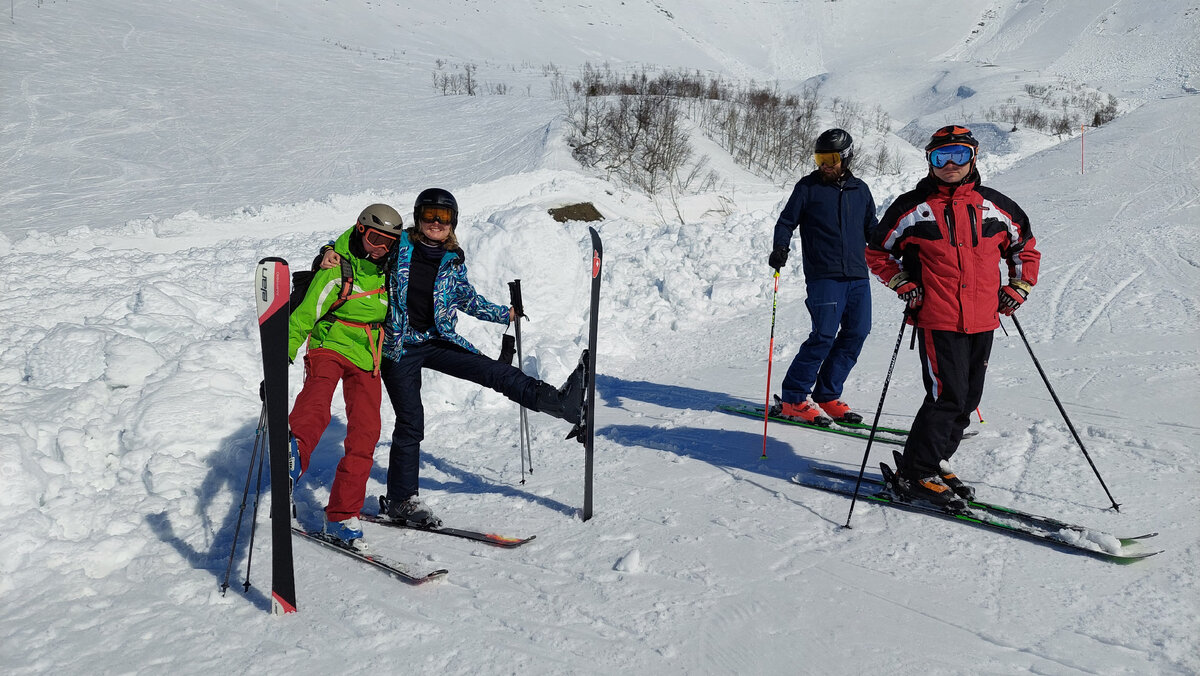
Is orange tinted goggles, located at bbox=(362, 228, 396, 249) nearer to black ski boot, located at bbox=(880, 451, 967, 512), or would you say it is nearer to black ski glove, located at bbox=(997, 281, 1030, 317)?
black ski boot, located at bbox=(880, 451, 967, 512)

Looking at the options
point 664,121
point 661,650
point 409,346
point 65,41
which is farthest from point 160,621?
point 65,41

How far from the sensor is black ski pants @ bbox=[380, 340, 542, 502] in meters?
4.36

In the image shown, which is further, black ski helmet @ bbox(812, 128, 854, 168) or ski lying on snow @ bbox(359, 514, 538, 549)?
black ski helmet @ bbox(812, 128, 854, 168)

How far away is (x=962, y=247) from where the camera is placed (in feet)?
12.7

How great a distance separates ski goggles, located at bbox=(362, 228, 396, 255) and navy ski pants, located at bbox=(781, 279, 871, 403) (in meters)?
3.18

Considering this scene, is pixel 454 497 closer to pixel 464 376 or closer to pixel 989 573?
pixel 464 376

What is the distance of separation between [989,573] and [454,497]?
3.09 meters

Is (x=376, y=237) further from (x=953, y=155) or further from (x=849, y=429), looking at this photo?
(x=849, y=429)

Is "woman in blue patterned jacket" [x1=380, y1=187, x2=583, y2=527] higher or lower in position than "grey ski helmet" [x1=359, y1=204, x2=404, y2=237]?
lower

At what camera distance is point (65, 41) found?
27.8 metres

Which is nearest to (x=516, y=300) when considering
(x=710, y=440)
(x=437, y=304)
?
(x=437, y=304)

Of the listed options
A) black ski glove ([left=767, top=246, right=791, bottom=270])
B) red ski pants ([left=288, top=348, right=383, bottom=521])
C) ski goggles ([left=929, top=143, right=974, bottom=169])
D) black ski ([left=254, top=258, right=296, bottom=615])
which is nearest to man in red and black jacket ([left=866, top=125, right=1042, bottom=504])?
ski goggles ([left=929, top=143, right=974, bottom=169])

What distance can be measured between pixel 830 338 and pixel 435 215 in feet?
10.4

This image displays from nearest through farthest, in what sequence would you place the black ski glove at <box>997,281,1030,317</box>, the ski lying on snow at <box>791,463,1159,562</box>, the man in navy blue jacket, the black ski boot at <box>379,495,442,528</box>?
the ski lying on snow at <box>791,463,1159,562</box>
the black ski glove at <box>997,281,1030,317</box>
the black ski boot at <box>379,495,442,528</box>
the man in navy blue jacket
